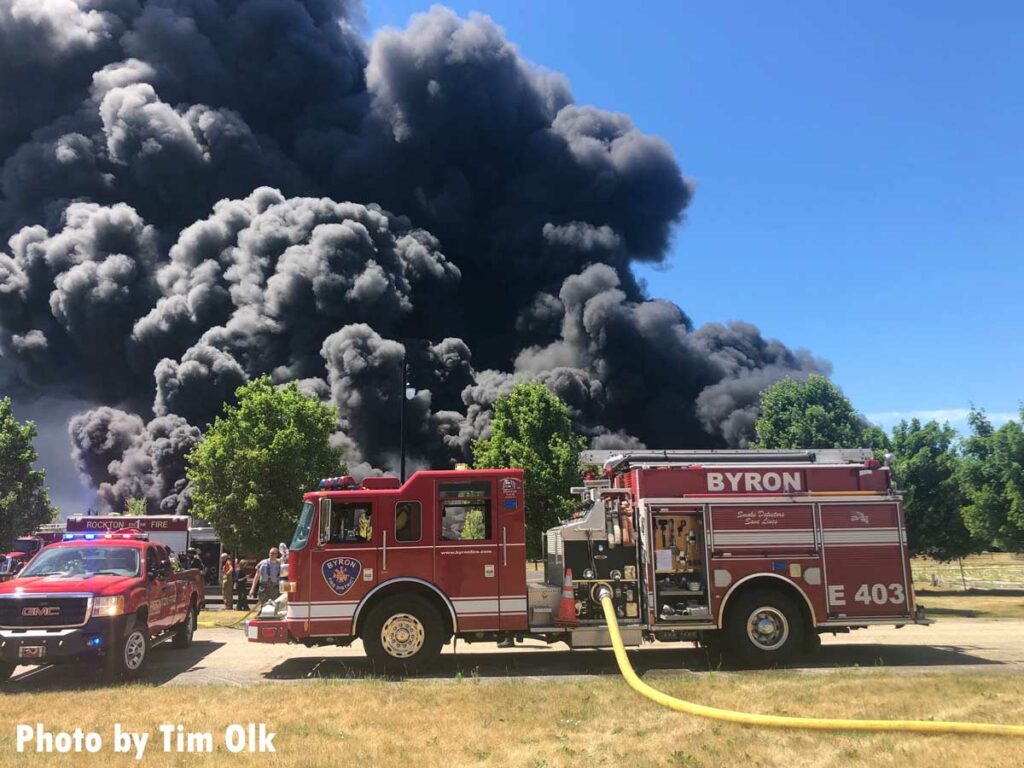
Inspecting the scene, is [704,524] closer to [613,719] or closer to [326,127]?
[613,719]

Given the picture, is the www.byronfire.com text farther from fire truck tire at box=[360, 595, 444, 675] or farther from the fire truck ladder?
the fire truck ladder

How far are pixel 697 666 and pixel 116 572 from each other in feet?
25.7

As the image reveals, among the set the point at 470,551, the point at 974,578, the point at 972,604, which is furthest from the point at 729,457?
the point at 974,578

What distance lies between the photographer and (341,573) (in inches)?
373

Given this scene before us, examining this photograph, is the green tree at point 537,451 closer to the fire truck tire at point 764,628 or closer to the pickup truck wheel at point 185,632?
the pickup truck wheel at point 185,632

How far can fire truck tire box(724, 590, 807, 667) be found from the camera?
969 centimetres

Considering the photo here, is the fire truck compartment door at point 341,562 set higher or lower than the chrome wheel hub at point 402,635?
higher

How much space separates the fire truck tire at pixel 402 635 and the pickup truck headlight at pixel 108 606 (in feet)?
9.65

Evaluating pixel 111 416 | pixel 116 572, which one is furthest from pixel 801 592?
pixel 111 416

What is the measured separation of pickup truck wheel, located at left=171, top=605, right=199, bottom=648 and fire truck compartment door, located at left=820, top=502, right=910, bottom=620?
987cm

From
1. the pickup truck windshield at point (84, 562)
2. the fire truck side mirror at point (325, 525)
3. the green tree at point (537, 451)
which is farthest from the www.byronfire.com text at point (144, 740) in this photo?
the green tree at point (537, 451)

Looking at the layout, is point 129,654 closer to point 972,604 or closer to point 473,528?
point 473,528

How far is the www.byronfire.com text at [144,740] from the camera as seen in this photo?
6105 millimetres

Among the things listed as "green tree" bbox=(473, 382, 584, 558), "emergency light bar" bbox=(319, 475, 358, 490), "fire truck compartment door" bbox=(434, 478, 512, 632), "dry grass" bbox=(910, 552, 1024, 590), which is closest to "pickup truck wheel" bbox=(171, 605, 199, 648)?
"emergency light bar" bbox=(319, 475, 358, 490)
